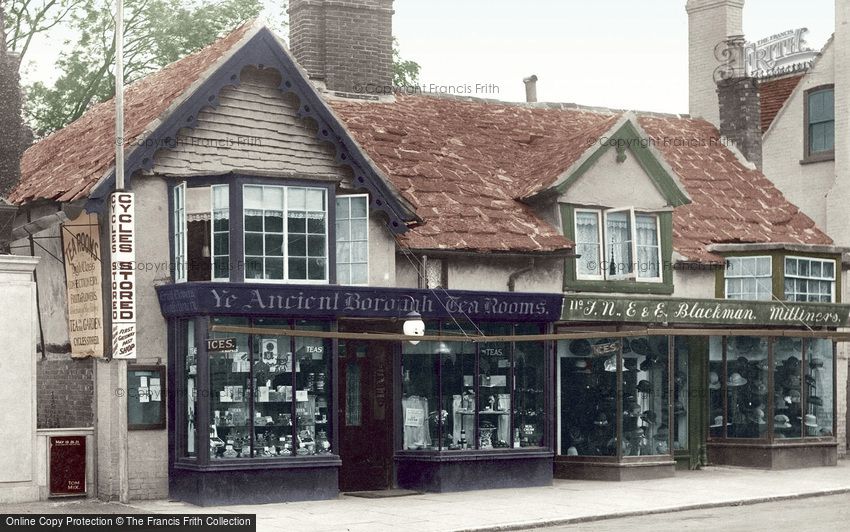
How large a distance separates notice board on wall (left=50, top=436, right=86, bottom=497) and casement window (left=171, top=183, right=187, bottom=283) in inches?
119

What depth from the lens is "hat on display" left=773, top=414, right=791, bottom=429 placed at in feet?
93.6

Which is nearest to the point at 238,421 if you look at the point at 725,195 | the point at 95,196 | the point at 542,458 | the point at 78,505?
the point at 78,505

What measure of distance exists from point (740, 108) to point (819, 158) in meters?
4.07

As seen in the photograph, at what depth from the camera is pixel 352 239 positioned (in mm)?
→ 23531

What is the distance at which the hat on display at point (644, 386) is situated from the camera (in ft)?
87.0

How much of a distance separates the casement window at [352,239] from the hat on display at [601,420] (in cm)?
557

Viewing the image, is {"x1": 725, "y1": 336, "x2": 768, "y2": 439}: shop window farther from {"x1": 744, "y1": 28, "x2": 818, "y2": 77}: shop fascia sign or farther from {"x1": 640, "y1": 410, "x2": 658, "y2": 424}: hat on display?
{"x1": 744, "y1": 28, "x2": 818, "y2": 77}: shop fascia sign

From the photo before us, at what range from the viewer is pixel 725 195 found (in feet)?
100

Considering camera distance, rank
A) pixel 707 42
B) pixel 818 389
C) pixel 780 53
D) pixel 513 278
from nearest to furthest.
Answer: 1. pixel 513 278
2. pixel 818 389
3. pixel 707 42
4. pixel 780 53

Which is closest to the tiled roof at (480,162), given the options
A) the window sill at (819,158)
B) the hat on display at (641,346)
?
the hat on display at (641,346)

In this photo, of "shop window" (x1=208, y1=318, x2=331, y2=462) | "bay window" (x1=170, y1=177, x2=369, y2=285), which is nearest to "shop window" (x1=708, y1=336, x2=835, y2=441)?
"shop window" (x1=208, y1=318, x2=331, y2=462)

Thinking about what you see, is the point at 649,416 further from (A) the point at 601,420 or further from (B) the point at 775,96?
(B) the point at 775,96

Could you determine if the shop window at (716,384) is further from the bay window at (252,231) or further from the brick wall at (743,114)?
the bay window at (252,231)

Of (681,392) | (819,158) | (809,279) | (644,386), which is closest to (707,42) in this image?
(819,158)
